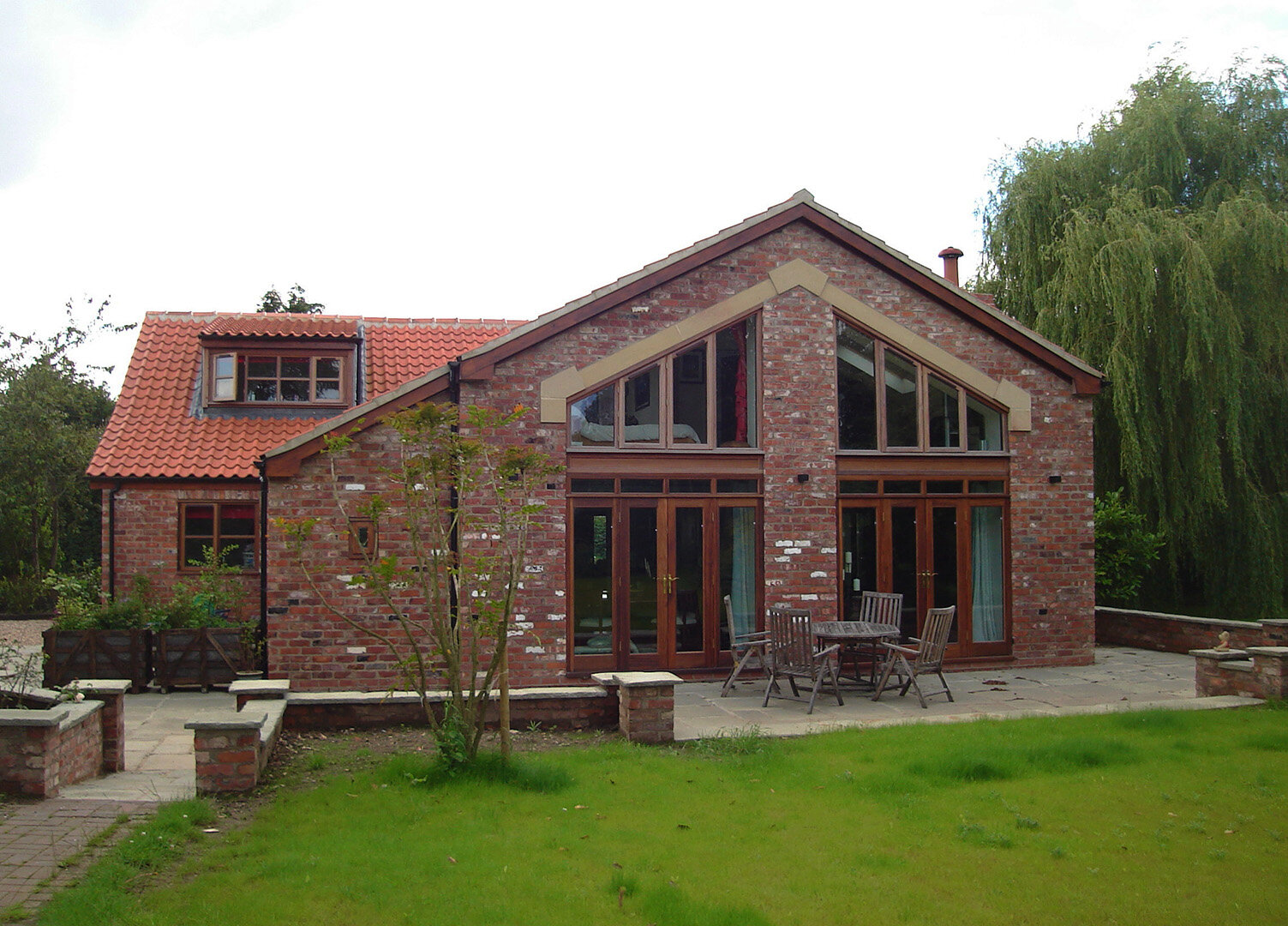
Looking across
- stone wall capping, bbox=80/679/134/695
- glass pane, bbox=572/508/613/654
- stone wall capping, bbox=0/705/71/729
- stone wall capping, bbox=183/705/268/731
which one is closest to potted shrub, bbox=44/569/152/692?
stone wall capping, bbox=80/679/134/695

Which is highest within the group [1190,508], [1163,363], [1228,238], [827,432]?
[1228,238]

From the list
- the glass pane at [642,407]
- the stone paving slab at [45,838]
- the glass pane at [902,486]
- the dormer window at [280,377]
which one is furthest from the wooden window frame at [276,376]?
the stone paving slab at [45,838]

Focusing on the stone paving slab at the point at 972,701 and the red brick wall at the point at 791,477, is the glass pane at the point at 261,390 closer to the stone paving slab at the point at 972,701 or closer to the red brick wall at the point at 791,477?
the red brick wall at the point at 791,477

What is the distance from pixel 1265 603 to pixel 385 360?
1496 centimetres

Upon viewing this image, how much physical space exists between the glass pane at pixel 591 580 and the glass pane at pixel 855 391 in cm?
327

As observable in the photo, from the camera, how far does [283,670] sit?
429 inches

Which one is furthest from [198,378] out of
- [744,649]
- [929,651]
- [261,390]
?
[929,651]

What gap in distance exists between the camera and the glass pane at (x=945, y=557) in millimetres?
12625

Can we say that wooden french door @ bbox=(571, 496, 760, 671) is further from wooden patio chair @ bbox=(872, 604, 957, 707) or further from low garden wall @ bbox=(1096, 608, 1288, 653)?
low garden wall @ bbox=(1096, 608, 1288, 653)

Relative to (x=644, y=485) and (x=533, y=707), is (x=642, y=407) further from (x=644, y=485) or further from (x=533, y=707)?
(x=533, y=707)

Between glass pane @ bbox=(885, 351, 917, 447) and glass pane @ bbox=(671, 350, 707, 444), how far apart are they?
2437 mm

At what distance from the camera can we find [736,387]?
1224cm

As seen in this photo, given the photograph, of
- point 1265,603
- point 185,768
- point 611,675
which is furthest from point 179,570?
point 1265,603

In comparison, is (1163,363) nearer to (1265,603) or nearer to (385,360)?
(1265,603)
